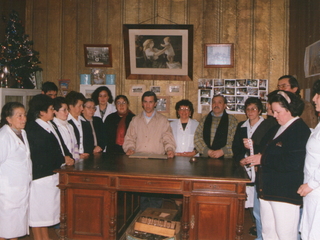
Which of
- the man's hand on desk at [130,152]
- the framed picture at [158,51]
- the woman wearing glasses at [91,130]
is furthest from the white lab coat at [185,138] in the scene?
the framed picture at [158,51]

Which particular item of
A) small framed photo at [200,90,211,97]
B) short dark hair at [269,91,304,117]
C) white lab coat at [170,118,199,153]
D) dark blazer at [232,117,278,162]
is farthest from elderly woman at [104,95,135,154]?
short dark hair at [269,91,304,117]

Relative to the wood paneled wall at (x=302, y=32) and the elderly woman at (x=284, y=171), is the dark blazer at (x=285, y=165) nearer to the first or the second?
the elderly woman at (x=284, y=171)

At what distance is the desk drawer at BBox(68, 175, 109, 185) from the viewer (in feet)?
9.70

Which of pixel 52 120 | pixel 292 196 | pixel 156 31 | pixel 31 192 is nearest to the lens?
pixel 292 196

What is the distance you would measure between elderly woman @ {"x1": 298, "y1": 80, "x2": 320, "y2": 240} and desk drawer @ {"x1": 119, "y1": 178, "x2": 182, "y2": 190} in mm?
1027

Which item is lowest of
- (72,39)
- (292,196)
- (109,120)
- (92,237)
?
(92,237)

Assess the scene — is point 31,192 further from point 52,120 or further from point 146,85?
point 146,85

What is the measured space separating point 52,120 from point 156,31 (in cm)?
257

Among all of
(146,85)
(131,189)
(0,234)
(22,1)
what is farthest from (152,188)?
(22,1)

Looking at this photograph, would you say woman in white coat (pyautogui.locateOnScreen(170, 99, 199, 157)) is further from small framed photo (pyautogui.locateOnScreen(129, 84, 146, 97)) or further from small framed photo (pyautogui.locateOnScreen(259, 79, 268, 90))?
small framed photo (pyautogui.locateOnScreen(259, 79, 268, 90))

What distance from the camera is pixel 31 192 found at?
2.98m

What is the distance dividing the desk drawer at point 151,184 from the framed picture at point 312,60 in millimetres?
1966

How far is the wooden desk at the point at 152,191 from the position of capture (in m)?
2.81

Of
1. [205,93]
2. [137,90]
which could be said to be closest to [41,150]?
[137,90]
